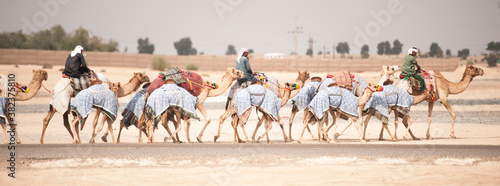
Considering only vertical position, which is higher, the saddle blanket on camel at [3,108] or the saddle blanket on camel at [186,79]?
the saddle blanket on camel at [186,79]

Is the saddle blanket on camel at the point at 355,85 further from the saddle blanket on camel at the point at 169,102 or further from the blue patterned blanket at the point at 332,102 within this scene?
the saddle blanket on camel at the point at 169,102

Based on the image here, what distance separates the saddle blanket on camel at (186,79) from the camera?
15.6m

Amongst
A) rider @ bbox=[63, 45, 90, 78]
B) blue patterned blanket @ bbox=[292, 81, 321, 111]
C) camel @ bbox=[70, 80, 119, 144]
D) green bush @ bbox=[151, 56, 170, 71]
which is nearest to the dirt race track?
camel @ bbox=[70, 80, 119, 144]

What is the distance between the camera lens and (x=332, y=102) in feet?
49.3

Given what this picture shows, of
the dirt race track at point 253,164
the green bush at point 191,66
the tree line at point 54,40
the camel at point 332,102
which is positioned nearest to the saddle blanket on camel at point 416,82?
the camel at point 332,102

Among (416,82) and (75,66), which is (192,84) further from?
(416,82)

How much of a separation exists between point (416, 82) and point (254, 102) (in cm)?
513

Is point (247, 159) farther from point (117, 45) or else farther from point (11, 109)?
point (117, 45)

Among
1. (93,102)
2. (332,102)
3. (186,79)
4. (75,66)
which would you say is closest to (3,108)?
(93,102)

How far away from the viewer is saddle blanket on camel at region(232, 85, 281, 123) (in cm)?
1478

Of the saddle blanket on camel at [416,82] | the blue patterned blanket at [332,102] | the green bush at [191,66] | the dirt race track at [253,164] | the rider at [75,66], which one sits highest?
the rider at [75,66]

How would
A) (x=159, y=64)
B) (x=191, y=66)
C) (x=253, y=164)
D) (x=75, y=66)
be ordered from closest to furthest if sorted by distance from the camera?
(x=253, y=164) → (x=75, y=66) → (x=159, y=64) → (x=191, y=66)

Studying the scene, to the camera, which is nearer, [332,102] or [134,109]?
[332,102]

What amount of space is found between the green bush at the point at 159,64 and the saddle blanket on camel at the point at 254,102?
1732 inches
